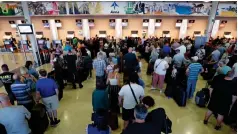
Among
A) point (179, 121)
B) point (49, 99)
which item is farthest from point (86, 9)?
point (179, 121)

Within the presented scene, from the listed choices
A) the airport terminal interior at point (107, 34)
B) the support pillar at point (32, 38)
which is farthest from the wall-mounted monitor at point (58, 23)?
the support pillar at point (32, 38)

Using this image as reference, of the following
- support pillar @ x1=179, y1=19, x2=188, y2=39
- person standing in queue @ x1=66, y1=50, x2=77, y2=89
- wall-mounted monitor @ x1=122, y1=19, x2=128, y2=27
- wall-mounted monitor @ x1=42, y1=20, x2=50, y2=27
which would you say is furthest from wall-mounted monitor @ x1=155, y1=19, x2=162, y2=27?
person standing in queue @ x1=66, y1=50, x2=77, y2=89

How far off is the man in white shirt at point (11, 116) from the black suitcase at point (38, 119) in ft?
2.84

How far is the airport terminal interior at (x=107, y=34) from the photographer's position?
4473 millimetres

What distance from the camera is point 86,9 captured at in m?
11.2

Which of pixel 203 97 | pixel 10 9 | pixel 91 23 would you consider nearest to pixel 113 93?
pixel 203 97

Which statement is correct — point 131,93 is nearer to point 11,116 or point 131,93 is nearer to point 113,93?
point 113,93

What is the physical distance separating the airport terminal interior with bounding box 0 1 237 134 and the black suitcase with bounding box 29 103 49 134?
1.05 ft

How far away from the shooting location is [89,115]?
4.52 metres

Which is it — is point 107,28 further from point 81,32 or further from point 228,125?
point 228,125

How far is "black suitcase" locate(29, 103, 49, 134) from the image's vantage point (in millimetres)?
3477

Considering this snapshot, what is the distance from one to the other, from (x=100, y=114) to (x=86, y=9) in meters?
10.2

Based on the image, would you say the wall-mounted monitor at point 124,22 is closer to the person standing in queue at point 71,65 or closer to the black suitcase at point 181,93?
the person standing in queue at point 71,65

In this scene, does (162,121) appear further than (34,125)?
No
